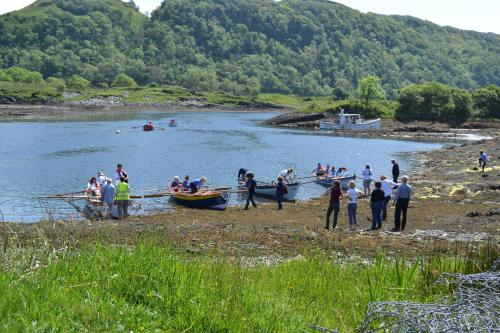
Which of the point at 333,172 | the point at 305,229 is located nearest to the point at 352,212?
the point at 305,229

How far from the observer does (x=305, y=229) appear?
22.3m

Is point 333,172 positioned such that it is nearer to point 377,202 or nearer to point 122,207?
point 122,207

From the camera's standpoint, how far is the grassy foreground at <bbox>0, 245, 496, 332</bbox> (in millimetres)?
7645

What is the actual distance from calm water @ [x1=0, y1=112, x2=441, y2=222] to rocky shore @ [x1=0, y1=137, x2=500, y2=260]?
714cm

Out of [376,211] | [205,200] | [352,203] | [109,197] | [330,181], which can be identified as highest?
[352,203]

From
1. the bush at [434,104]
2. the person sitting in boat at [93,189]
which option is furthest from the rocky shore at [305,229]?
the bush at [434,104]

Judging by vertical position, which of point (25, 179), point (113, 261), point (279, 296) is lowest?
point (25, 179)

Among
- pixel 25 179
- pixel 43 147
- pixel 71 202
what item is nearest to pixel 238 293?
pixel 71 202

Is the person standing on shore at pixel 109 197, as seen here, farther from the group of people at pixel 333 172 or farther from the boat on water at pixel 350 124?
the boat on water at pixel 350 124

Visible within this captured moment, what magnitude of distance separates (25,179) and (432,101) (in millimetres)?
94049

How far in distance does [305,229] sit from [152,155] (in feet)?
149

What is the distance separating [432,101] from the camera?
11975cm

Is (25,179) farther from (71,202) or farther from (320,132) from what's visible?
(320,132)

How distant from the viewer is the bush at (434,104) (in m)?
117
